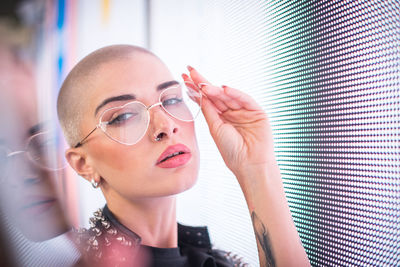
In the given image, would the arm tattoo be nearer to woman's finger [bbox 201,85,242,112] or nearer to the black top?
the black top

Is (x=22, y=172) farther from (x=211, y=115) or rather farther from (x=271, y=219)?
(x=271, y=219)

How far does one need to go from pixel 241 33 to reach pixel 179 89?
0.44 meters

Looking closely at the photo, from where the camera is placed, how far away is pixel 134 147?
977 millimetres

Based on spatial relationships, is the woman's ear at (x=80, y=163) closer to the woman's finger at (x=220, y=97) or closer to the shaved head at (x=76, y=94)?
the shaved head at (x=76, y=94)

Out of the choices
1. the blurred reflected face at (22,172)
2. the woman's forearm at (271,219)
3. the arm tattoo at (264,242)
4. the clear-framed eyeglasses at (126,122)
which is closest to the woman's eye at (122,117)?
the clear-framed eyeglasses at (126,122)

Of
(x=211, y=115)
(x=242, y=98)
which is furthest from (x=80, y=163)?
(x=242, y=98)

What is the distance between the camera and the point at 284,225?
0.96 m

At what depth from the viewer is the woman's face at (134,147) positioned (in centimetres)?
97

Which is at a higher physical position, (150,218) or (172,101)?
(172,101)

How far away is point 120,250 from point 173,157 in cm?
40

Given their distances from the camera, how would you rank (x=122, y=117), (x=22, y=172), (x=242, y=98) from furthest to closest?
1. (x=242, y=98)
2. (x=122, y=117)
3. (x=22, y=172)

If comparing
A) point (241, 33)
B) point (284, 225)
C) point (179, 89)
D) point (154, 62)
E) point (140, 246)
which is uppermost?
point (241, 33)

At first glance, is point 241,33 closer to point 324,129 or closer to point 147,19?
point 147,19

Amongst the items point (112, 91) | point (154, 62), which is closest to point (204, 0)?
point (154, 62)
